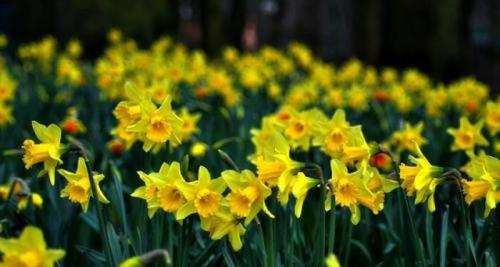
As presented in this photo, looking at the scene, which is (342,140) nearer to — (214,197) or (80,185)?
(214,197)

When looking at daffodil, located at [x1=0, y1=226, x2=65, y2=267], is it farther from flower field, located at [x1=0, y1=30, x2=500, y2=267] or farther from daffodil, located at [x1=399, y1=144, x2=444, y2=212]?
daffodil, located at [x1=399, y1=144, x2=444, y2=212]

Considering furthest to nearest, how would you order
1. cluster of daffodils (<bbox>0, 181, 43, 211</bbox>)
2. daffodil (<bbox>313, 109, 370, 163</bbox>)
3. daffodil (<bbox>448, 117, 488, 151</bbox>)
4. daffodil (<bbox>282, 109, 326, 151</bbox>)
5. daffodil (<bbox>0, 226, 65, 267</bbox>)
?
daffodil (<bbox>448, 117, 488, 151</bbox>) → daffodil (<bbox>282, 109, 326, 151</bbox>) → cluster of daffodils (<bbox>0, 181, 43, 211</bbox>) → daffodil (<bbox>313, 109, 370, 163</bbox>) → daffodil (<bbox>0, 226, 65, 267</bbox>)

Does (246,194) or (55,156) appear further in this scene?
(55,156)

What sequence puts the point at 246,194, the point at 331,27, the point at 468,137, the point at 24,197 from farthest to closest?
the point at 331,27 → the point at 468,137 → the point at 24,197 → the point at 246,194

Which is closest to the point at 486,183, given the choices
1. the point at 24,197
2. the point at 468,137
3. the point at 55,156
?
the point at 468,137

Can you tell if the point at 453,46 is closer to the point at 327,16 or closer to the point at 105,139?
the point at 327,16

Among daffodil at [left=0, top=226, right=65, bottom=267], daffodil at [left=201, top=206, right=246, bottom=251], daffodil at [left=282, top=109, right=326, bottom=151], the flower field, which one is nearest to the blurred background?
the flower field
